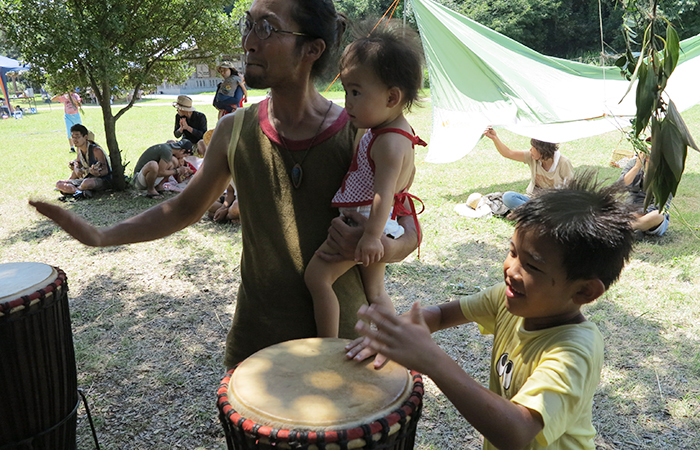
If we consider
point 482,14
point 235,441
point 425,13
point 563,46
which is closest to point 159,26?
point 425,13

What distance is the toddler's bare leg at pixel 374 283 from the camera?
1.89m

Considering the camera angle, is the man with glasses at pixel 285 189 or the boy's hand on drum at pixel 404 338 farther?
the man with glasses at pixel 285 189

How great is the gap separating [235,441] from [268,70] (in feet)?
3.46

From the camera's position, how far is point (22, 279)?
6.77ft

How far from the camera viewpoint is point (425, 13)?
672 centimetres

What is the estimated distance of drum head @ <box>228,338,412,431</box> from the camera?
4.00 feet

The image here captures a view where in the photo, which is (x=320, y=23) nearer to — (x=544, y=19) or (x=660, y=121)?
(x=660, y=121)

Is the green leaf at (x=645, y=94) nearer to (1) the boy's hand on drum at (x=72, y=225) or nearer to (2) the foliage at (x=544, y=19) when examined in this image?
(1) the boy's hand on drum at (x=72, y=225)

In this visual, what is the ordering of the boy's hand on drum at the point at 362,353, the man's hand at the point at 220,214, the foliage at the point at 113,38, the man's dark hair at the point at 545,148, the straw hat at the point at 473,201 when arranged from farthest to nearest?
1. the straw hat at the point at 473,201
2. the foliage at the point at 113,38
3. the man's hand at the point at 220,214
4. the man's dark hair at the point at 545,148
5. the boy's hand on drum at the point at 362,353

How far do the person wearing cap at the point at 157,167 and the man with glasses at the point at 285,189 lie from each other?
6.16 metres

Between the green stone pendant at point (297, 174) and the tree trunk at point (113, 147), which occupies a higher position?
the green stone pendant at point (297, 174)

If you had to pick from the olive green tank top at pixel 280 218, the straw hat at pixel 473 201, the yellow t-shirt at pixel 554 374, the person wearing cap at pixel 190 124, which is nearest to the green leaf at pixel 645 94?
the yellow t-shirt at pixel 554 374

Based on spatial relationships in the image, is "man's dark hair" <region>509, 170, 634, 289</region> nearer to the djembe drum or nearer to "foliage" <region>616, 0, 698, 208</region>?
"foliage" <region>616, 0, 698, 208</region>

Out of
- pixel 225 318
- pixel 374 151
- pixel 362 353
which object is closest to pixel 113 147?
pixel 225 318
